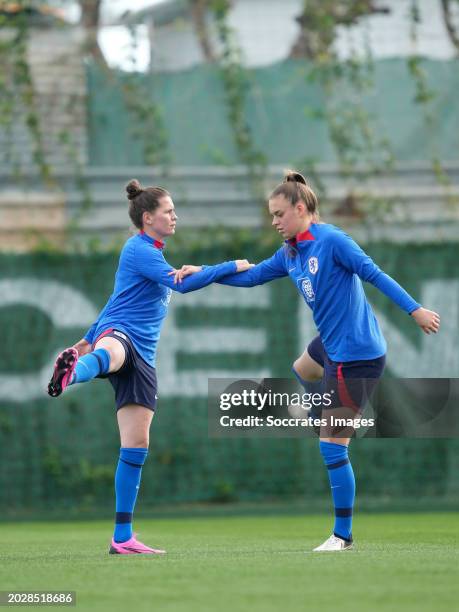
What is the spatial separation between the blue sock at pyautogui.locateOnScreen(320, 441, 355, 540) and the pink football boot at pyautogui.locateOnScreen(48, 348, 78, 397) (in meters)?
1.30

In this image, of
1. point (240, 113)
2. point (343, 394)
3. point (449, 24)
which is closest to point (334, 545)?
point (343, 394)

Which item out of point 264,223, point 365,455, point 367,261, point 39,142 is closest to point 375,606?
point 367,261

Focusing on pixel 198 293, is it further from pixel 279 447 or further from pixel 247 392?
pixel 247 392

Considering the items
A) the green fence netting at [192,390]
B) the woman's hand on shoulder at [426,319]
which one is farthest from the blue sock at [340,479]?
the green fence netting at [192,390]

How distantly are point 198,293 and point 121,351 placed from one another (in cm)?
498

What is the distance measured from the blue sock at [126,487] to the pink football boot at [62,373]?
0.56 meters

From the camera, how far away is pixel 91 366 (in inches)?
248

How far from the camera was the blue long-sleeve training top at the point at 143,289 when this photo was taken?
6.60m

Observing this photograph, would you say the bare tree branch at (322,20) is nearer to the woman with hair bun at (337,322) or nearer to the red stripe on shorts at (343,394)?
the woman with hair bun at (337,322)

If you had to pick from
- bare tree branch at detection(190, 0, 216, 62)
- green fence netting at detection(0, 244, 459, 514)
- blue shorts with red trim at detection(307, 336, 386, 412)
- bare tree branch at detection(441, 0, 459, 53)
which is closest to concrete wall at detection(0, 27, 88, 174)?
bare tree branch at detection(190, 0, 216, 62)

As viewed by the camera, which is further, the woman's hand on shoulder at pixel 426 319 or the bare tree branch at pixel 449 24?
the bare tree branch at pixel 449 24

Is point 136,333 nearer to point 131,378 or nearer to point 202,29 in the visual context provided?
point 131,378

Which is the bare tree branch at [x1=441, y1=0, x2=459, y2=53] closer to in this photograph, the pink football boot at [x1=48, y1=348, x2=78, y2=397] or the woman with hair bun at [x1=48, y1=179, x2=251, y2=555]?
the woman with hair bun at [x1=48, y1=179, x2=251, y2=555]

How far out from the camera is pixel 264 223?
13000mm
